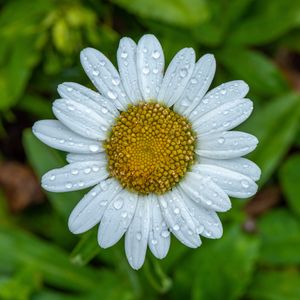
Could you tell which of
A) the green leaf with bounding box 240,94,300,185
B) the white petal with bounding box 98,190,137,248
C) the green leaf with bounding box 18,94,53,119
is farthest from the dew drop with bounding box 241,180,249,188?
the green leaf with bounding box 18,94,53,119

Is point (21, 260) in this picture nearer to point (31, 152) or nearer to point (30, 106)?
point (31, 152)

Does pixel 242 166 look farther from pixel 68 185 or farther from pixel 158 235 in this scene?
pixel 68 185

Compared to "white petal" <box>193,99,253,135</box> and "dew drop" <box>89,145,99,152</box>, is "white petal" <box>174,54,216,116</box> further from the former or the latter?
"dew drop" <box>89,145,99,152</box>

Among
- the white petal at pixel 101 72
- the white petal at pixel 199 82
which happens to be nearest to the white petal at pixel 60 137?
the white petal at pixel 101 72

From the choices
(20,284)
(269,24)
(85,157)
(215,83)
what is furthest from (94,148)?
(269,24)

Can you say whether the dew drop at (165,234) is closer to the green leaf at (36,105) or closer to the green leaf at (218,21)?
the green leaf at (36,105)

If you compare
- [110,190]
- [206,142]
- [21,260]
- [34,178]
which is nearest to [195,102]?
[206,142]
